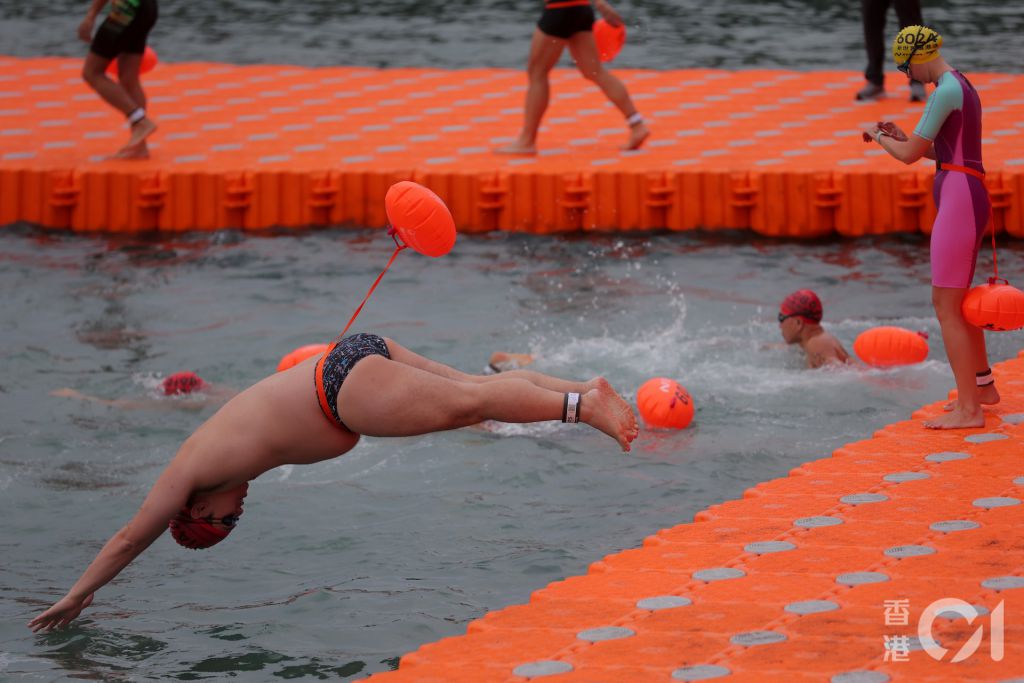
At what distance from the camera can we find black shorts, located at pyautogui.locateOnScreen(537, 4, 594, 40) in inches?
400

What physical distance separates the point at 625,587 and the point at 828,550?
738 mm

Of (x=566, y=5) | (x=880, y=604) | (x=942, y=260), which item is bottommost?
(x=880, y=604)

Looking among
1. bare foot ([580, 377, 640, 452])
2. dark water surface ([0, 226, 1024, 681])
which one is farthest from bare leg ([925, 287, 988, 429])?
bare foot ([580, 377, 640, 452])

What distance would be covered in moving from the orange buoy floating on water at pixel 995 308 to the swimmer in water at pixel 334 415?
203 centimetres

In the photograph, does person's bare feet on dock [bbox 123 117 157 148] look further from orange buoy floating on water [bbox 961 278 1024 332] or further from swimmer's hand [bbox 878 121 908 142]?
orange buoy floating on water [bbox 961 278 1024 332]

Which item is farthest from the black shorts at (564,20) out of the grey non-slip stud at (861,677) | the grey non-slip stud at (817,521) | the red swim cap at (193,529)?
the grey non-slip stud at (861,677)

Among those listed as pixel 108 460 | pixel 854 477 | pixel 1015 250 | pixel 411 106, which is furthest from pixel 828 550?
pixel 411 106

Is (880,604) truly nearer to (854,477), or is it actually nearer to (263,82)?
(854,477)

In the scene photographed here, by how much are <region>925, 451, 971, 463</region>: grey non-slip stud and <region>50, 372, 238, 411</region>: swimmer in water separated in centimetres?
398

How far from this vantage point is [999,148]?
10.4 m

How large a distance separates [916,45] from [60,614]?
4198 millimetres

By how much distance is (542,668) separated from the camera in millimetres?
4074

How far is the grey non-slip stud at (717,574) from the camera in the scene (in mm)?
4758

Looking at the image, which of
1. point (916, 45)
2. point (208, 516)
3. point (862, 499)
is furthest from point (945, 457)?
point (208, 516)
